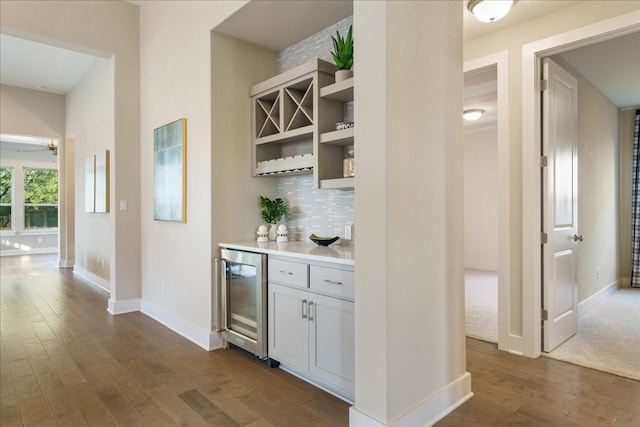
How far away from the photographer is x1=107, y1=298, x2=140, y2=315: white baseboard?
169 inches

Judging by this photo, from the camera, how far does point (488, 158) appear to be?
24.0ft

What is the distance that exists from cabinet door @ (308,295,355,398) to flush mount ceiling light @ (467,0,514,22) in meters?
2.20

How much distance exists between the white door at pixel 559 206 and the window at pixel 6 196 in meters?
11.2

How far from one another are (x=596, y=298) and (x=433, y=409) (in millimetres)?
3829

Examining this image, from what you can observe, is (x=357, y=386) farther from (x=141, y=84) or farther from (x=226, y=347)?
(x=141, y=84)

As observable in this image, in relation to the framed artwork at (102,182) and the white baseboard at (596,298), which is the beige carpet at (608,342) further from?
the framed artwork at (102,182)

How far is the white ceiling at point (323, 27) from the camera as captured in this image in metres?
2.87

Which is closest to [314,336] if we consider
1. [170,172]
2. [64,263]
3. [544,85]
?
[170,172]

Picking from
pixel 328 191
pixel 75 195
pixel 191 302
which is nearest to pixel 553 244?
pixel 328 191

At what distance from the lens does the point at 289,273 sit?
2.62m

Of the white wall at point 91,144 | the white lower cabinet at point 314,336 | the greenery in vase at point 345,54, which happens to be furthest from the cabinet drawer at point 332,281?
the white wall at point 91,144

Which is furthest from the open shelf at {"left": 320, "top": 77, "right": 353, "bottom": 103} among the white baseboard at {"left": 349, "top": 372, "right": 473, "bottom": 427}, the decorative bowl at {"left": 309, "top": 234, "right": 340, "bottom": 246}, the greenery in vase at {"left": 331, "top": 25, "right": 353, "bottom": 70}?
the white baseboard at {"left": 349, "top": 372, "right": 473, "bottom": 427}

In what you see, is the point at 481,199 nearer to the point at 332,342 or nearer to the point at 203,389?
the point at 332,342

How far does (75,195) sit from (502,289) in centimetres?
734
